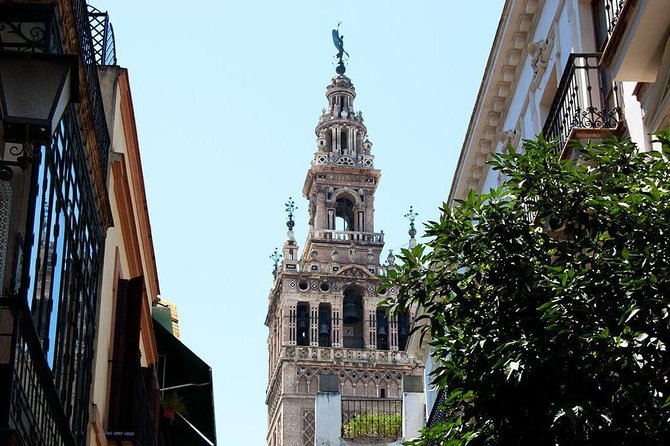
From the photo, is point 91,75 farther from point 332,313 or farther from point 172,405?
point 332,313

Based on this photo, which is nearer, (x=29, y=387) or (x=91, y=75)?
(x=29, y=387)

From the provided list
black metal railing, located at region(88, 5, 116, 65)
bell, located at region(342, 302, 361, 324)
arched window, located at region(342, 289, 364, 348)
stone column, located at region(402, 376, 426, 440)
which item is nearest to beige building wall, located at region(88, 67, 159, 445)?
black metal railing, located at region(88, 5, 116, 65)

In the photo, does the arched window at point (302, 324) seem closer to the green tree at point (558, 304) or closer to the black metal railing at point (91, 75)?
the black metal railing at point (91, 75)

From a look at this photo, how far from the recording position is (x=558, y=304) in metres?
9.55

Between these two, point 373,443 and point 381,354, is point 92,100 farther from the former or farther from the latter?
point 381,354

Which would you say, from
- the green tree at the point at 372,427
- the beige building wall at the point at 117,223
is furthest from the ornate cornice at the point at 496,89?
the green tree at the point at 372,427

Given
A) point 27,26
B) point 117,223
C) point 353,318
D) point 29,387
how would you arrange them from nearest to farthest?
point 29,387 → point 27,26 → point 117,223 → point 353,318

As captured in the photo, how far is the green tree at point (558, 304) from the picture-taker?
9.29 metres

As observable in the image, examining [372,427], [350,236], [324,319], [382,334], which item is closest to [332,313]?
[324,319]

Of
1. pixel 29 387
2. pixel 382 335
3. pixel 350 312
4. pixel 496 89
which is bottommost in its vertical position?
pixel 29 387

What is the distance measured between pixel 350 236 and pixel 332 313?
5123mm

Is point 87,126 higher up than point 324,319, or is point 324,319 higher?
point 324,319

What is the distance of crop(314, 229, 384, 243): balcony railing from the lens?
75875 mm

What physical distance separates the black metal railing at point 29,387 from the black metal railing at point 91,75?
3.40m
